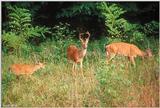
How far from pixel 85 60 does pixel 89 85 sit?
166 cm

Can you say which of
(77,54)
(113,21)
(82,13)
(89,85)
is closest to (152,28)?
(113,21)

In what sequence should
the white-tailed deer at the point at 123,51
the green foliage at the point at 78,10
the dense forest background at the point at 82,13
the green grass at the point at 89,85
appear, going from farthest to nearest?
1. the dense forest background at the point at 82,13
2. the green foliage at the point at 78,10
3. the white-tailed deer at the point at 123,51
4. the green grass at the point at 89,85

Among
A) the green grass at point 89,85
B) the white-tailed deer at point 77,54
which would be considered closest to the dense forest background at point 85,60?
the green grass at point 89,85

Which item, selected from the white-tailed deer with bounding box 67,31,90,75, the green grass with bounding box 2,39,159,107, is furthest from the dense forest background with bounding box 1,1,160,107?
the white-tailed deer with bounding box 67,31,90,75

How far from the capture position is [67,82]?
Answer: 880 centimetres

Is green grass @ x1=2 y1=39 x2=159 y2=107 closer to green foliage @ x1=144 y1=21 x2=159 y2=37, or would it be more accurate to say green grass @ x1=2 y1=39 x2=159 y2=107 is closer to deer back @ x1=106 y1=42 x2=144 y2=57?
deer back @ x1=106 y1=42 x2=144 y2=57

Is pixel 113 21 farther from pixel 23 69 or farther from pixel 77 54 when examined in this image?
pixel 23 69

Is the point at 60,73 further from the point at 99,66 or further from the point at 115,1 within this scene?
the point at 115,1

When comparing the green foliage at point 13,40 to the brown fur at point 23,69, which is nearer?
the brown fur at point 23,69

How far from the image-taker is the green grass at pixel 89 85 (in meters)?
8.09

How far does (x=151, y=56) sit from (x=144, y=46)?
5.12 ft

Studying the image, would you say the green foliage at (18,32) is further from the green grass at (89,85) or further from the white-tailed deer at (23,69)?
the white-tailed deer at (23,69)

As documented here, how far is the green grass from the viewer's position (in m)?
8.09

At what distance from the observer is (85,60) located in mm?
10070
